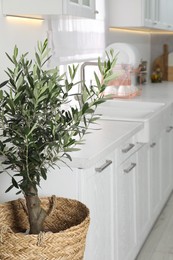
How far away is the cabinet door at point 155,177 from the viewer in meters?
3.09

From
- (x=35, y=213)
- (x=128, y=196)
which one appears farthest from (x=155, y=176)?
(x=35, y=213)

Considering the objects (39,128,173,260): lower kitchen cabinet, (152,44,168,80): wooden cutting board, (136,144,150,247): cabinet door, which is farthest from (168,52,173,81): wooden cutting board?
(136,144,150,247): cabinet door

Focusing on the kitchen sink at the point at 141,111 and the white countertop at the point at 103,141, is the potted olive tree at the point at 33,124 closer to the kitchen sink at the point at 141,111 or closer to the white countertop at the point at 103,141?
the white countertop at the point at 103,141

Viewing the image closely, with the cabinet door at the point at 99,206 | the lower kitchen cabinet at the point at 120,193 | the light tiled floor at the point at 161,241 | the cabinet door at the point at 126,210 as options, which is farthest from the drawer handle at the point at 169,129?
the cabinet door at the point at 99,206

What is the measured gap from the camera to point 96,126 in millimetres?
2654

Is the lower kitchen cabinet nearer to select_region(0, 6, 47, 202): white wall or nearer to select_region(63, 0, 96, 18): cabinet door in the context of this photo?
select_region(0, 6, 47, 202): white wall

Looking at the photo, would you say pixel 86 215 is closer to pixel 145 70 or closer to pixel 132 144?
pixel 132 144

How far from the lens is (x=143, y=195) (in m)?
2.89

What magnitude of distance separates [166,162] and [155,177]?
0.41 metres

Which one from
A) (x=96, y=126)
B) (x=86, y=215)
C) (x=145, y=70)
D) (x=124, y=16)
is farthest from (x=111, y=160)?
(x=145, y=70)

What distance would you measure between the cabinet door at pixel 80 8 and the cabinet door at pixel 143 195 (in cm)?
86

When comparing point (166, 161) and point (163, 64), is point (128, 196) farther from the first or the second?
point (163, 64)

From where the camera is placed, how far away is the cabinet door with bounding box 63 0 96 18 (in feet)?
7.44

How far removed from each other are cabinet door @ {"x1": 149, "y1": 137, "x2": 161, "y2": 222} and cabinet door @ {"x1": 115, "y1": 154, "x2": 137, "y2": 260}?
0.44 metres
